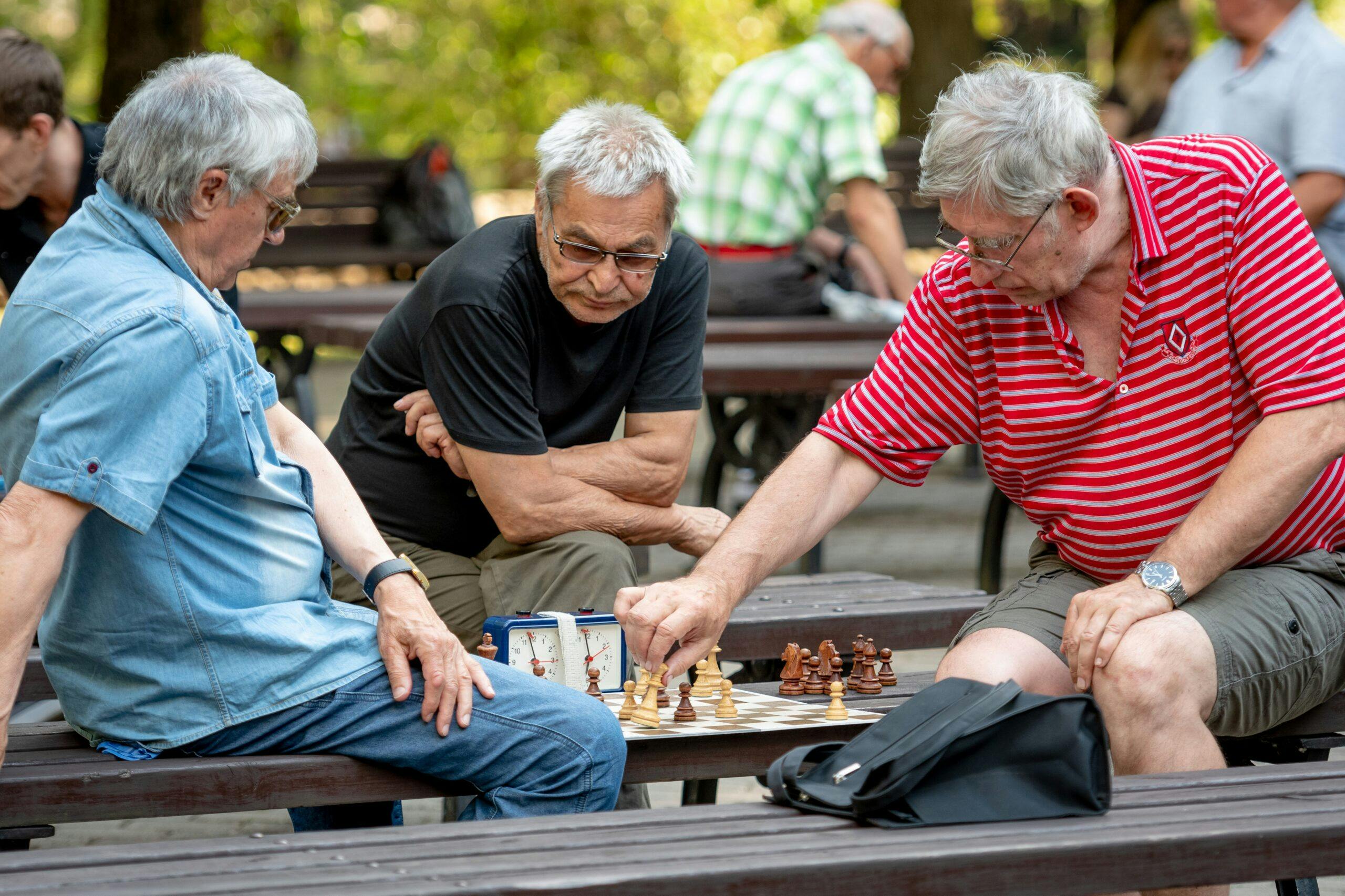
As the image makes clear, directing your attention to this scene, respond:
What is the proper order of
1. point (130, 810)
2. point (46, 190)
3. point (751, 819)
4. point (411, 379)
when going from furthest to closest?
point (46, 190)
point (411, 379)
point (130, 810)
point (751, 819)

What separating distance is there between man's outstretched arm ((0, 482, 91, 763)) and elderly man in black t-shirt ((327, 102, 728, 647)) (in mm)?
1185

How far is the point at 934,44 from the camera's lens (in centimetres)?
1322

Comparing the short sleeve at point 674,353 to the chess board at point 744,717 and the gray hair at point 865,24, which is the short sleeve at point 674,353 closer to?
the chess board at point 744,717

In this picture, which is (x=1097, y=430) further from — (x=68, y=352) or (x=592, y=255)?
(x=68, y=352)

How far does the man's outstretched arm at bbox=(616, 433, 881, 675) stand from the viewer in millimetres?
2906

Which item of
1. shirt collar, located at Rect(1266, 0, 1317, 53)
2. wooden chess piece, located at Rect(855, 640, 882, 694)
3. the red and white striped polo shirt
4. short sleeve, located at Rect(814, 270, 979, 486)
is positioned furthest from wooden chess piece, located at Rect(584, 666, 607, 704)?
shirt collar, located at Rect(1266, 0, 1317, 53)

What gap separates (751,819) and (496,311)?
1.45 meters

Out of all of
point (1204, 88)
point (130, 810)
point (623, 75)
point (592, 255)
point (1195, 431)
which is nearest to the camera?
point (130, 810)

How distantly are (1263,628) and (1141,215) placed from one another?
0.75 meters

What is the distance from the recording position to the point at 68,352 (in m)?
2.36

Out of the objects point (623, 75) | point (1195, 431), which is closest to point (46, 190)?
point (1195, 431)

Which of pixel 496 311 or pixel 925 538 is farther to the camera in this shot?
pixel 925 538

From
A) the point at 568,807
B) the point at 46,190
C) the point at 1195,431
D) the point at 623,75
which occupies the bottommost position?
the point at 568,807

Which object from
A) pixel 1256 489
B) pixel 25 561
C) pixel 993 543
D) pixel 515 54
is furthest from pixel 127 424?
pixel 515 54
